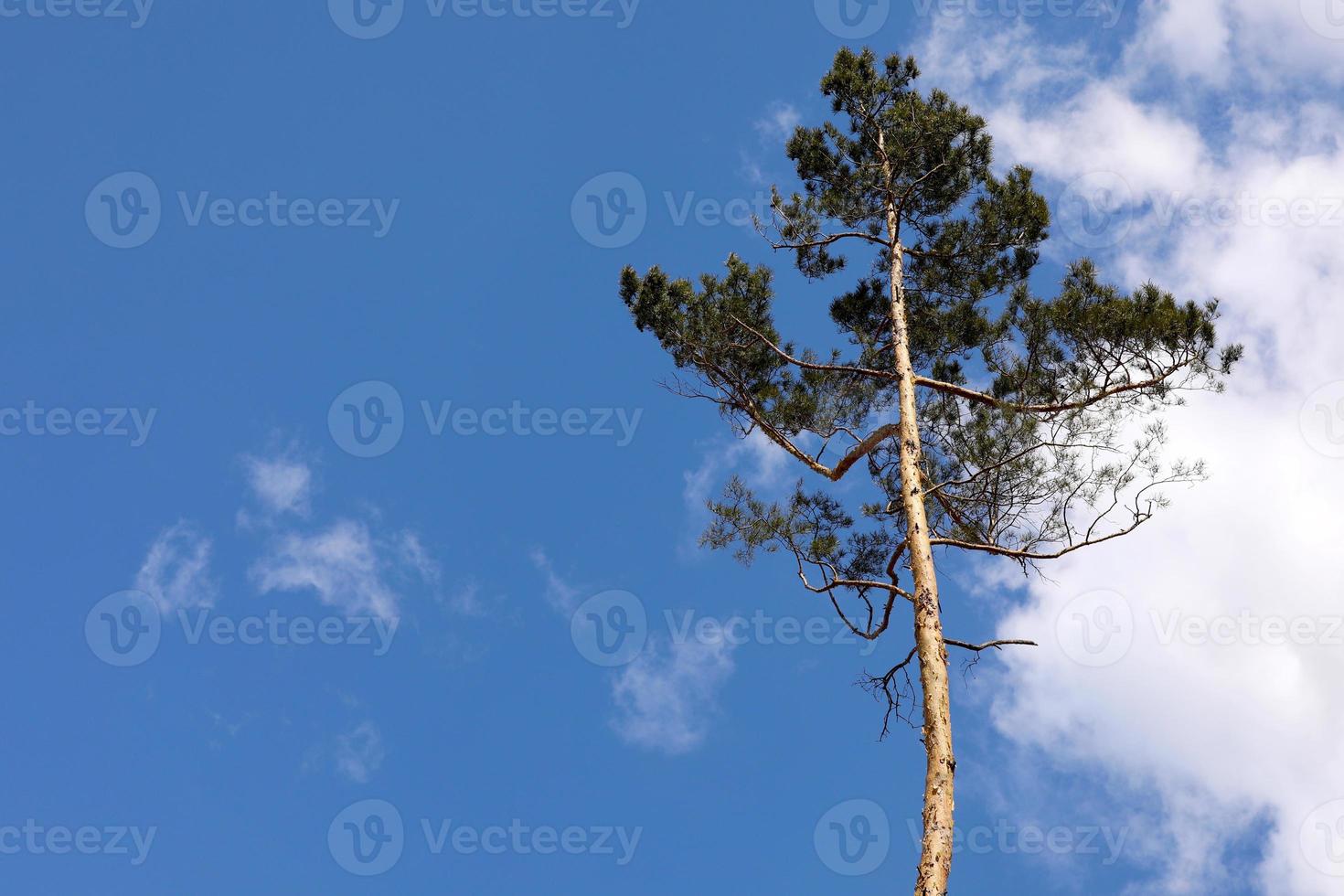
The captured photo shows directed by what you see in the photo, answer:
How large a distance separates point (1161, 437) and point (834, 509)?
3469mm

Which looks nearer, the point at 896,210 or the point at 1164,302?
the point at 1164,302

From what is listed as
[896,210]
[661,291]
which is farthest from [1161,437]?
[661,291]

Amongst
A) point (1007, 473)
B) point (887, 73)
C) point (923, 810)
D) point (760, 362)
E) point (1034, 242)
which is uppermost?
point (887, 73)

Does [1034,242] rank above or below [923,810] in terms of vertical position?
above

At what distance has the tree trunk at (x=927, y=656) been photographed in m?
8.34

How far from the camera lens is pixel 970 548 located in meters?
11.3

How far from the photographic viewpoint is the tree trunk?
27.4 ft

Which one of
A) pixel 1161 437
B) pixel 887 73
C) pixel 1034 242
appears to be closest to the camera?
pixel 1161 437

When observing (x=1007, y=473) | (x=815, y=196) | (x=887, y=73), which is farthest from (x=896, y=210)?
(x=1007, y=473)

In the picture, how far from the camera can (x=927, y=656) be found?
31.4 feet

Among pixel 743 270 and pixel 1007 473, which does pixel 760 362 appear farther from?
pixel 1007 473

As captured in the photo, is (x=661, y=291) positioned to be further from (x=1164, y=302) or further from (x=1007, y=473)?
(x=1164, y=302)

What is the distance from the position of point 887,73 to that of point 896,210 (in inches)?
74.8

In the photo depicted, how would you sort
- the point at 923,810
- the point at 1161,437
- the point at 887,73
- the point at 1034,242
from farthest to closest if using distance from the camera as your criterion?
1. the point at 887,73
2. the point at 1034,242
3. the point at 1161,437
4. the point at 923,810
